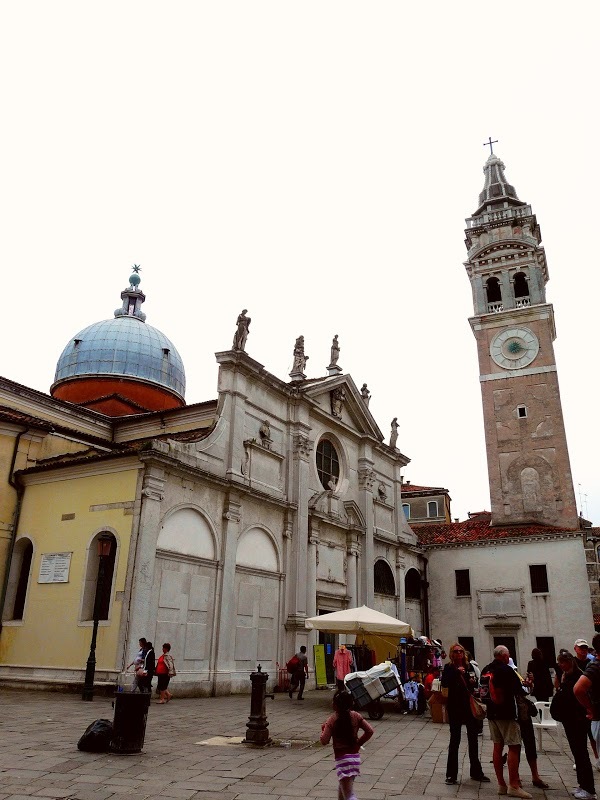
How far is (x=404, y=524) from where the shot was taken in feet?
102

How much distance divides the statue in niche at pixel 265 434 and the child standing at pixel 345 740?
16.3 m

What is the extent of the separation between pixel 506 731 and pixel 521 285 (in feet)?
108

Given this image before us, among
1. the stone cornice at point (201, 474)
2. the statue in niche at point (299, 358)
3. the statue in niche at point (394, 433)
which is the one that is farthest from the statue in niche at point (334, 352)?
the stone cornice at point (201, 474)

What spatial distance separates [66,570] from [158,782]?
36.3 feet

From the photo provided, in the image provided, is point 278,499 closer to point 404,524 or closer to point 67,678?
point 67,678

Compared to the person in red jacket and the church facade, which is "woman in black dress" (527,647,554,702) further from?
the church facade

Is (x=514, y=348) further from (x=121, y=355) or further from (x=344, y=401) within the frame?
(x=121, y=355)

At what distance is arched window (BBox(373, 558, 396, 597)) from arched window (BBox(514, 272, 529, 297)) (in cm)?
1745

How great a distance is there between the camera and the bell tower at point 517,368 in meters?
32.2

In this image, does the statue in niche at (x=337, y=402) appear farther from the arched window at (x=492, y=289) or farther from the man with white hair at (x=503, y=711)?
the man with white hair at (x=503, y=711)

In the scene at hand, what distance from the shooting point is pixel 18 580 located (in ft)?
61.0

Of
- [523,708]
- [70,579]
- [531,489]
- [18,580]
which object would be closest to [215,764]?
[523,708]

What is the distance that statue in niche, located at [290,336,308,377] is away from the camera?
2517 cm

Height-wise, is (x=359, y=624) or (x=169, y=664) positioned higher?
(x=359, y=624)
